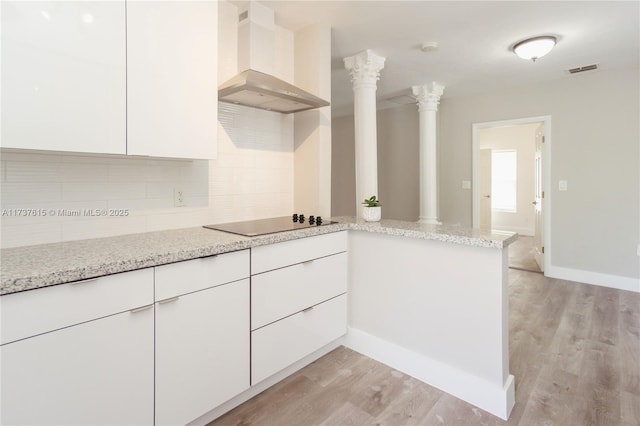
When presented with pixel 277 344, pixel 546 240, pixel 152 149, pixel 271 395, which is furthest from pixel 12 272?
pixel 546 240

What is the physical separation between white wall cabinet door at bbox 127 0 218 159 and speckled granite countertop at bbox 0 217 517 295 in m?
0.45

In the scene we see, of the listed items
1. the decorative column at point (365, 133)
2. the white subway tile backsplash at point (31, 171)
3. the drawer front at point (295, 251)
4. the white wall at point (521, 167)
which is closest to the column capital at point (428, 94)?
the decorative column at point (365, 133)

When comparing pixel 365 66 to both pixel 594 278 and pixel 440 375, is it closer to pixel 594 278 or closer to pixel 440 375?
pixel 440 375

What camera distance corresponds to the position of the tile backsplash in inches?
60.2

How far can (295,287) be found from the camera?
193 centimetres

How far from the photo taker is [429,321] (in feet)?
6.59

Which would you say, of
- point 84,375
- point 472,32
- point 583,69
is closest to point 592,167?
point 583,69

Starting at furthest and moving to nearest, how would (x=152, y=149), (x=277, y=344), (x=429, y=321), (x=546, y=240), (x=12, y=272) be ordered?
(x=546, y=240) → (x=429, y=321) → (x=277, y=344) → (x=152, y=149) → (x=12, y=272)

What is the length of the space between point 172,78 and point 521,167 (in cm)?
780

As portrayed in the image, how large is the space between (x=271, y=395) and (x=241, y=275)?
0.76 metres

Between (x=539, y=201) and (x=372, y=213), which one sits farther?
(x=539, y=201)

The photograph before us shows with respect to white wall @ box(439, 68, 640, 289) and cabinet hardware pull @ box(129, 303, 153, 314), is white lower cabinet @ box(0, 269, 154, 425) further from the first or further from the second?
white wall @ box(439, 68, 640, 289)

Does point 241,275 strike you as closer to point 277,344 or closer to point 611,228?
→ point 277,344

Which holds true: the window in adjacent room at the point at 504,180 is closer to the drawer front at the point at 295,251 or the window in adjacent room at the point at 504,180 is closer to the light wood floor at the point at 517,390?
the light wood floor at the point at 517,390
